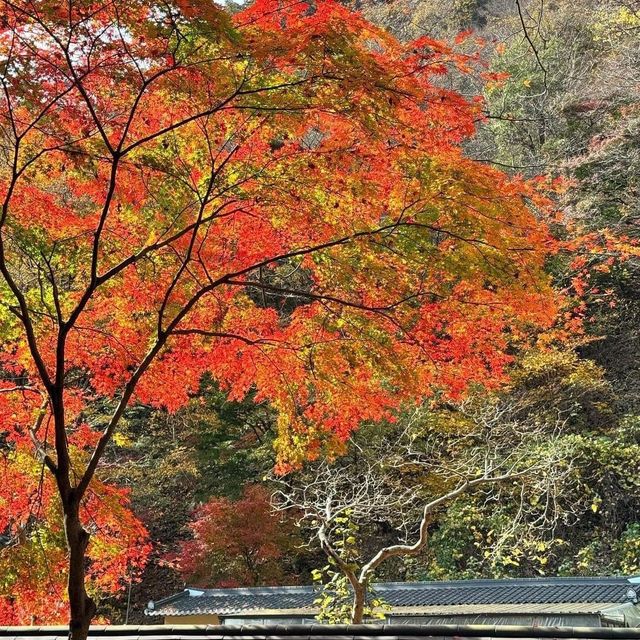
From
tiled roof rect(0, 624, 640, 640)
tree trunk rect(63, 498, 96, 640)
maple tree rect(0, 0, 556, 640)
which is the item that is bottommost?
tiled roof rect(0, 624, 640, 640)

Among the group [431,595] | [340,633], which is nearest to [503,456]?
[431,595]

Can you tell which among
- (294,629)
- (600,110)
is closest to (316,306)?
(294,629)

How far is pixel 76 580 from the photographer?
3486 mm

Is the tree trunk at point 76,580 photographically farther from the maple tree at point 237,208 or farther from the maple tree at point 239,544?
the maple tree at point 239,544

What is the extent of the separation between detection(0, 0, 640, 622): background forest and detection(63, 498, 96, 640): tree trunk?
18.7 feet

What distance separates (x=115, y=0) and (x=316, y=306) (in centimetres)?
341

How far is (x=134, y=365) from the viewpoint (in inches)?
269

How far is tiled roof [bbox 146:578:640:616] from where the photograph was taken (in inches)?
339

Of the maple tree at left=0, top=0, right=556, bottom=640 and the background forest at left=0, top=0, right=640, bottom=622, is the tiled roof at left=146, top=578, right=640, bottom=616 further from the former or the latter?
the maple tree at left=0, top=0, right=556, bottom=640

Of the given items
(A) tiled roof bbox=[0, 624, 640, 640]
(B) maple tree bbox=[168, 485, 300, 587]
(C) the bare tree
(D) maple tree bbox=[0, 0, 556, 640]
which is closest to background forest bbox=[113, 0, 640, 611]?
(B) maple tree bbox=[168, 485, 300, 587]

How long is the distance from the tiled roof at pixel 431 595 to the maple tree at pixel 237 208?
385 cm

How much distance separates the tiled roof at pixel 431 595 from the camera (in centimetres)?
860

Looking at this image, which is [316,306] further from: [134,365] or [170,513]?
[170,513]

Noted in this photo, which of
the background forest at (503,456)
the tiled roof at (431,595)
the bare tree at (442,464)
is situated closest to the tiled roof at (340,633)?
the background forest at (503,456)
